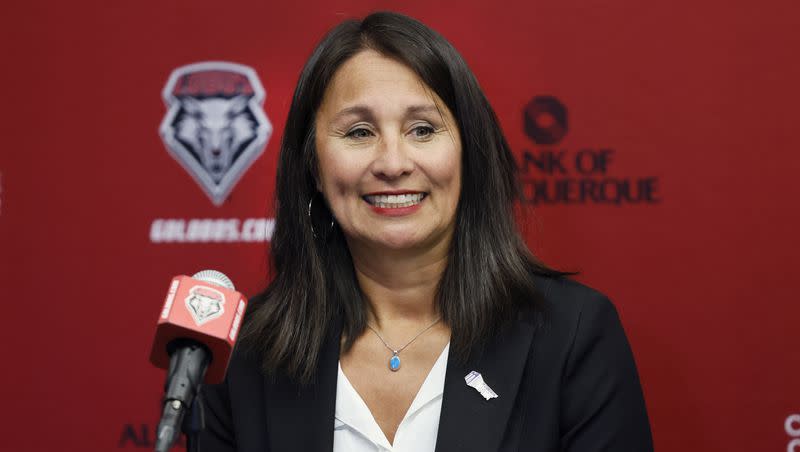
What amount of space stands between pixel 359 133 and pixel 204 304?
0.61 meters

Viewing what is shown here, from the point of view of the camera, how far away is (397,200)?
1600 millimetres

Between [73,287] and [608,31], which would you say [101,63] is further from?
[608,31]

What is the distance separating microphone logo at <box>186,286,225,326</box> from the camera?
1074 mm

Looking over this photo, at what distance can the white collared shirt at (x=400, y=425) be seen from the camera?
61.6 inches

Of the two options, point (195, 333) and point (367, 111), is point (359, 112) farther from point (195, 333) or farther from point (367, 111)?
point (195, 333)

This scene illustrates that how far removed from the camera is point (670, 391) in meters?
→ 2.06

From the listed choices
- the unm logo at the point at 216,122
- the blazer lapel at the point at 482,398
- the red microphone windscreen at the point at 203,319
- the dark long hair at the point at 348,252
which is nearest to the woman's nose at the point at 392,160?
the dark long hair at the point at 348,252

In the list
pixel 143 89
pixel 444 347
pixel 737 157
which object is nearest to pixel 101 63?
pixel 143 89

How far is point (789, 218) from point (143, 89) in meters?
1.42

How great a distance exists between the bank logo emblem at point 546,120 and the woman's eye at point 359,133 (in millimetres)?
568

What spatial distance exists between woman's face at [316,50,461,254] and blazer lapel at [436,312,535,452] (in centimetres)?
22

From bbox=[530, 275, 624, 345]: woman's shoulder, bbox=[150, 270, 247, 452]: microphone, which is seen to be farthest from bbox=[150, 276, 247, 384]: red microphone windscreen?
bbox=[530, 275, 624, 345]: woman's shoulder

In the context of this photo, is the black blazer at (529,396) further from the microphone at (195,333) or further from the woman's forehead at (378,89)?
the microphone at (195,333)

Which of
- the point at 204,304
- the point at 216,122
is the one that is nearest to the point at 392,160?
the point at 204,304
